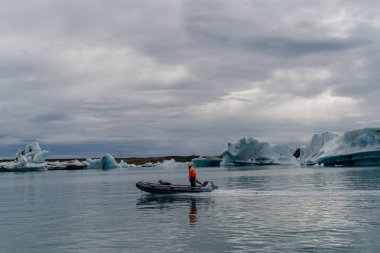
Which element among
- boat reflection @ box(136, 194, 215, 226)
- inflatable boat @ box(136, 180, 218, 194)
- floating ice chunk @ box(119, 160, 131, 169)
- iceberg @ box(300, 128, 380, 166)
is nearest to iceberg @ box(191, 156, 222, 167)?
floating ice chunk @ box(119, 160, 131, 169)

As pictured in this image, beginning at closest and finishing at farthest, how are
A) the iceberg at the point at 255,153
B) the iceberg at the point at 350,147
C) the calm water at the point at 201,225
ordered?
the calm water at the point at 201,225 → the iceberg at the point at 350,147 → the iceberg at the point at 255,153

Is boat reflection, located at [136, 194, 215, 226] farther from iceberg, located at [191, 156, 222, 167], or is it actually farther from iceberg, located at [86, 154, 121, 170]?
iceberg, located at [191, 156, 222, 167]

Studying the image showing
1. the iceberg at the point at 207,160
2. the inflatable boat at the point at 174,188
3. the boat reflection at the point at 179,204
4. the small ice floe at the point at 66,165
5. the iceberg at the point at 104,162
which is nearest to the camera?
the boat reflection at the point at 179,204

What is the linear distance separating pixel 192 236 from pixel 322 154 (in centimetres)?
7328

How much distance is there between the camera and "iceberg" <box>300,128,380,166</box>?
72238 mm

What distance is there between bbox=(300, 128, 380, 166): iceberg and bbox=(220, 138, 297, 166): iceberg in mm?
12647

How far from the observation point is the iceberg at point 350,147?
72238mm

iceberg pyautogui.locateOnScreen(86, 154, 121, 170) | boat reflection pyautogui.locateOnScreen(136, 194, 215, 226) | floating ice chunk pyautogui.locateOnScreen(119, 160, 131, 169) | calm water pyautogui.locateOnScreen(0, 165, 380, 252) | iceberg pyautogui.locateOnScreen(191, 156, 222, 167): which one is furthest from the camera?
floating ice chunk pyautogui.locateOnScreen(119, 160, 131, 169)

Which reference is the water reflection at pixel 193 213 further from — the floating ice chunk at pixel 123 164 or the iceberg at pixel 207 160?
the floating ice chunk at pixel 123 164

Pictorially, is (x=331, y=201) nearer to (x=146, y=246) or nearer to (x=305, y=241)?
(x=305, y=241)

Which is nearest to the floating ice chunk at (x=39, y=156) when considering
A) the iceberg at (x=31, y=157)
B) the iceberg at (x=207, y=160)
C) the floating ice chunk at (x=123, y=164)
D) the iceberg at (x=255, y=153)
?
the iceberg at (x=31, y=157)

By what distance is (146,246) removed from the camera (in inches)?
578

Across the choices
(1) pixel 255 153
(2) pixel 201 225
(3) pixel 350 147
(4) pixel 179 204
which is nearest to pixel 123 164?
(1) pixel 255 153

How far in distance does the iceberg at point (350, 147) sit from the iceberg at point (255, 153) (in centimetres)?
1265
